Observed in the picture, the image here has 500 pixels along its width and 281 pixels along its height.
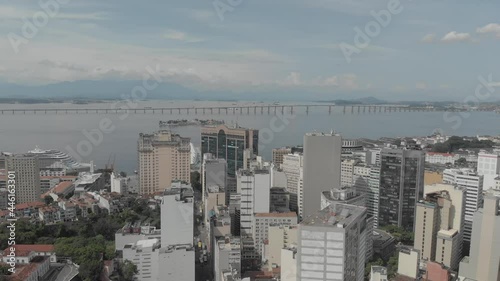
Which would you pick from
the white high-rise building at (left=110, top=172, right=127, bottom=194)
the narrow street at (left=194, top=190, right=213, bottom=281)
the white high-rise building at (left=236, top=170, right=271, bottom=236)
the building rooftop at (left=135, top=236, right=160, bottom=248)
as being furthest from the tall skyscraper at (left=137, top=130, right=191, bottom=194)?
the building rooftop at (left=135, top=236, right=160, bottom=248)

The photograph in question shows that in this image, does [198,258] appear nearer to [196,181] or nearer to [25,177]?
[196,181]

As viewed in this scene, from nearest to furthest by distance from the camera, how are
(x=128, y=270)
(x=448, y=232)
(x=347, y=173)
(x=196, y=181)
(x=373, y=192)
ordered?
(x=128, y=270) < (x=448, y=232) < (x=373, y=192) < (x=347, y=173) < (x=196, y=181)

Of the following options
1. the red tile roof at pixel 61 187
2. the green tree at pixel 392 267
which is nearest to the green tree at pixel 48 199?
the red tile roof at pixel 61 187

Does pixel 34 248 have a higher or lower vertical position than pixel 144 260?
higher

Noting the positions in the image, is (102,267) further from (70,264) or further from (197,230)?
(197,230)

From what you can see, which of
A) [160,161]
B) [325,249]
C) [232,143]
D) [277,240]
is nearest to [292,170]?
[232,143]

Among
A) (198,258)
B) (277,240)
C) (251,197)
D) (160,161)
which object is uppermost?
(160,161)

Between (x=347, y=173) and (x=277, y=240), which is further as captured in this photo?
(x=347, y=173)

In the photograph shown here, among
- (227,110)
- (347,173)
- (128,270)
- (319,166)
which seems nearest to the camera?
(128,270)
